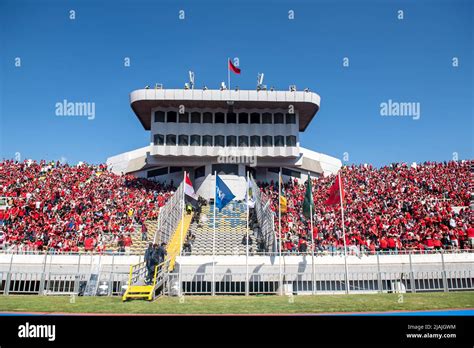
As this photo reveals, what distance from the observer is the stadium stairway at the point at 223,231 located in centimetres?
2632

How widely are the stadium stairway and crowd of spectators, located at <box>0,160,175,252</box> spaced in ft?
14.4

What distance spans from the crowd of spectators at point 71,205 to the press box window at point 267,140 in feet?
37.9

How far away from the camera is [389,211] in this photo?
30.9 metres

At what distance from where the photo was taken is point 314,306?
12258 millimetres

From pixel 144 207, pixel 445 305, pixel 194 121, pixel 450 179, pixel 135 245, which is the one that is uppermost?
pixel 194 121

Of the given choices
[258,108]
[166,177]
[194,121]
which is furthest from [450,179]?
[166,177]

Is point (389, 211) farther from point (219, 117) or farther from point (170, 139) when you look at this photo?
point (170, 139)

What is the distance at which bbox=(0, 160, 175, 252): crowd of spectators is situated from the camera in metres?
27.0

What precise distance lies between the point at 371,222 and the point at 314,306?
58.6ft

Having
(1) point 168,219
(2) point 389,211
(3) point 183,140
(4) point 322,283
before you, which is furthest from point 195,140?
(4) point 322,283

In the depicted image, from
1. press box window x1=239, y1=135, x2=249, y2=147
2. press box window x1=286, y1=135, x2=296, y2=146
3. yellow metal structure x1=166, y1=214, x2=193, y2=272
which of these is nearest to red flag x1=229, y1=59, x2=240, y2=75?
press box window x1=239, y1=135, x2=249, y2=147

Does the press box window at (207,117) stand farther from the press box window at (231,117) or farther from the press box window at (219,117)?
the press box window at (231,117)
